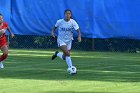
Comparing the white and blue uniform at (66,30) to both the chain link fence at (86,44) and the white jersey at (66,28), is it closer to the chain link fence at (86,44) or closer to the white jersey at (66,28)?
the white jersey at (66,28)

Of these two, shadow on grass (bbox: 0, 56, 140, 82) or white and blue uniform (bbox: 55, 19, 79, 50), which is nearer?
shadow on grass (bbox: 0, 56, 140, 82)

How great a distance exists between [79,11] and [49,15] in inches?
66.1

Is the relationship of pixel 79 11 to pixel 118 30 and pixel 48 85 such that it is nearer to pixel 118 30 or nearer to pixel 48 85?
pixel 118 30

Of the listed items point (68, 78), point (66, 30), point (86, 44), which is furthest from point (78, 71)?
point (86, 44)

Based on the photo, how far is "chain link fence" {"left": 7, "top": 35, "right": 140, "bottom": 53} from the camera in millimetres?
28078

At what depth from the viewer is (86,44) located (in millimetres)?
28875

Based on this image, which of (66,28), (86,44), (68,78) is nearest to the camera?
(68,78)

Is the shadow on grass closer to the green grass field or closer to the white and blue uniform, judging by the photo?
the green grass field

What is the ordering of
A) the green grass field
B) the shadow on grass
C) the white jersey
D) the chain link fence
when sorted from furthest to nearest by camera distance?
the chain link fence
the white jersey
the shadow on grass
the green grass field

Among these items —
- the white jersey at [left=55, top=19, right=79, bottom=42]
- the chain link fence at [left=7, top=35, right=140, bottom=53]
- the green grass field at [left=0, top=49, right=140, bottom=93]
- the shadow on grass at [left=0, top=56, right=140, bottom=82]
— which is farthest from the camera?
the chain link fence at [left=7, top=35, right=140, bottom=53]

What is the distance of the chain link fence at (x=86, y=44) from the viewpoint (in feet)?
92.1

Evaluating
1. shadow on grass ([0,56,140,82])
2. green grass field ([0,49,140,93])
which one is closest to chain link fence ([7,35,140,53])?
shadow on grass ([0,56,140,82])

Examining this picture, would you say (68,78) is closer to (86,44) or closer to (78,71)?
(78,71)

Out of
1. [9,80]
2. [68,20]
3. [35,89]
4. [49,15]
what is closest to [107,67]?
[68,20]
